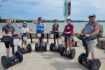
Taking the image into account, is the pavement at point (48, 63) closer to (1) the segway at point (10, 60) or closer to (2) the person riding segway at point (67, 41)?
(1) the segway at point (10, 60)

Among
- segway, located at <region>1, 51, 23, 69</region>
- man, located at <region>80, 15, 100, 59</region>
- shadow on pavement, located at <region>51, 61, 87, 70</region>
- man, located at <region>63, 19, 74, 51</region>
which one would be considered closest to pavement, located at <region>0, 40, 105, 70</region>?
shadow on pavement, located at <region>51, 61, 87, 70</region>

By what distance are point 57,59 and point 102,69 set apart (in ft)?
8.54

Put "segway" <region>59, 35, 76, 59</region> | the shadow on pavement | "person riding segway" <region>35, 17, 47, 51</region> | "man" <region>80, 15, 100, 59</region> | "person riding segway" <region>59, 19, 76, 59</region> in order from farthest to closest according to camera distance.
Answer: "person riding segway" <region>35, 17, 47, 51</region>, "person riding segway" <region>59, 19, 76, 59</region>, "segway" <region>59, 35, 76, 59</region>, the shadow on pavement, "man" <region>80, 15, 100, 59</region>

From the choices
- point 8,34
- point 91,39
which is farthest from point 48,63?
point 91,39

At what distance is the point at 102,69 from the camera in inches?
413

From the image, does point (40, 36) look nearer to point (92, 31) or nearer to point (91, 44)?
→ point (92, 31)

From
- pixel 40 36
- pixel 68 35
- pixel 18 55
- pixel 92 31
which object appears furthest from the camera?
pixel 40 36

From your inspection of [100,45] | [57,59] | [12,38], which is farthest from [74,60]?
[100,45]

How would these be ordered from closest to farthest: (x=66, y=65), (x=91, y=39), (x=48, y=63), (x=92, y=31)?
(x=91, y=39) → (x=92, y=31) → (x=66, y=65) → (x=48, y=63)

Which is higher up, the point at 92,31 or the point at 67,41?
the point at 92,31

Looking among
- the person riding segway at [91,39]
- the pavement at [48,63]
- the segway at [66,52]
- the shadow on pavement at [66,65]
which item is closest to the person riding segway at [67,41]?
the segway at [66,52]

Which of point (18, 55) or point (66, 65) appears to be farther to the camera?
point (18, 55)

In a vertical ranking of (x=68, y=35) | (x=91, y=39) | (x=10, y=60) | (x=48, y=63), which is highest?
(x=91, y=39)

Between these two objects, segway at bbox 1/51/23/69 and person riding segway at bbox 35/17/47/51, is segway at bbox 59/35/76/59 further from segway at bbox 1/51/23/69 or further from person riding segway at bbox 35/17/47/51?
segway at bbox 1/51/23/69
